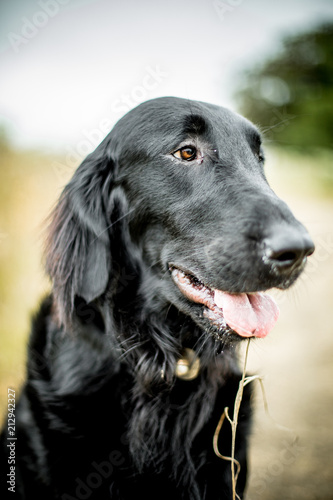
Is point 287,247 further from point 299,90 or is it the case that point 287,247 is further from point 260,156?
point 299,90

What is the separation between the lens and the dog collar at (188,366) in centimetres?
212

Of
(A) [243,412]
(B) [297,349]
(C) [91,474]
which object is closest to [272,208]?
(A) [243,412]

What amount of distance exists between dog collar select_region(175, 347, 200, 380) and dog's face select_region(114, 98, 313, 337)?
0.35 metres

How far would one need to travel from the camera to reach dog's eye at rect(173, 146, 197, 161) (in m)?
2.04

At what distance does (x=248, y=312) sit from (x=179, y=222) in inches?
22.7

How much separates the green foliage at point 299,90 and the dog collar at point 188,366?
28.8 meters

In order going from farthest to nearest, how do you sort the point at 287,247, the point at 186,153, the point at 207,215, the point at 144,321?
the point at 144,321 → the point at 186,153 → the point at 207,215 → the point at 287,247

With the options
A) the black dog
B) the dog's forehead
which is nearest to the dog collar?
the black dog

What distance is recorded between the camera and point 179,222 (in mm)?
1986
